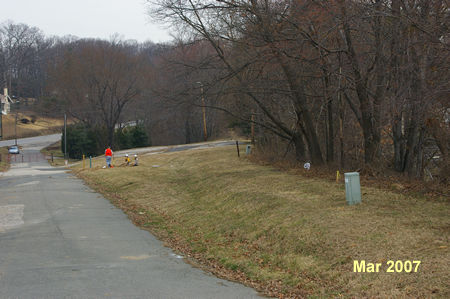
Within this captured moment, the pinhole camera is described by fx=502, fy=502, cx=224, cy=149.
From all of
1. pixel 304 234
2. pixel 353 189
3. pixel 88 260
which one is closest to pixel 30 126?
pixel 88 260

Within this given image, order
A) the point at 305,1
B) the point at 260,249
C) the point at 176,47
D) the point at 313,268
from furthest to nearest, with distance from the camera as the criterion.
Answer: the point at 176,47, the point at 305,1, the point at 260,249, the point at 313,268

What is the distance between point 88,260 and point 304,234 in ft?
14.5

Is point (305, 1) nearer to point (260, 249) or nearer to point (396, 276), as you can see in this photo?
point (260, 249)

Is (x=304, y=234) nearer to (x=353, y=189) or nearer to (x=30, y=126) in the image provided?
(x=353, y=189)

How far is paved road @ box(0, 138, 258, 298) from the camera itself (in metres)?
7.84

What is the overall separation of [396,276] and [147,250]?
229 inches

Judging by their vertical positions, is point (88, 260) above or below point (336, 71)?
below

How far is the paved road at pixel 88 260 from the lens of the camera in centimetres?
784

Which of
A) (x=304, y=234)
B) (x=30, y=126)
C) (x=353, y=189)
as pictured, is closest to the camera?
(x=304, y=234)

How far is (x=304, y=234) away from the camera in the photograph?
10344 mm

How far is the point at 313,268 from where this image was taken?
865cm

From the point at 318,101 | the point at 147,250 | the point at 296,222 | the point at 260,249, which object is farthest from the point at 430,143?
the point at 147,250

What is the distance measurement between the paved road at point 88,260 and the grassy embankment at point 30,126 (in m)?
93.7

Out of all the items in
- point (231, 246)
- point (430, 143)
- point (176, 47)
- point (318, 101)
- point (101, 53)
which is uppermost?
point (101, 53)
